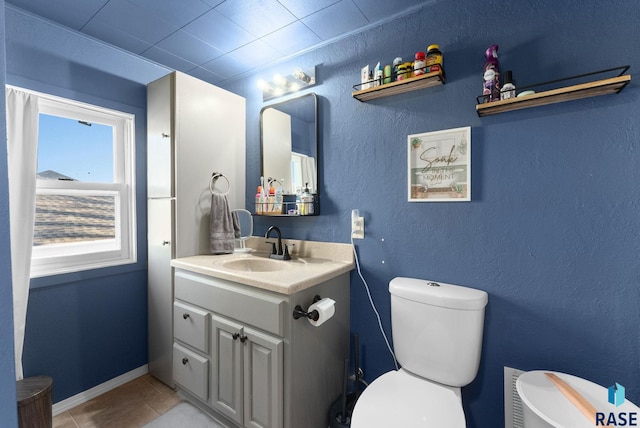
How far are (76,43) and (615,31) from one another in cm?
275

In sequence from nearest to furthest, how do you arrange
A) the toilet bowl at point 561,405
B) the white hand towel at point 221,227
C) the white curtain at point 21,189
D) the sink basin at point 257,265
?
the toilet bowl at point 561,405 < the white curtain at point 21,189 < the sink basin at point 257,265 < the white hand towel at point 221,227

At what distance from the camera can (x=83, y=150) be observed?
1.84 m

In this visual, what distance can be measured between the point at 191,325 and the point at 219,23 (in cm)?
177

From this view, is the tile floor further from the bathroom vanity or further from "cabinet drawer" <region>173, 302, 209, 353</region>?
"cabinet drawer" <region>173, 302, 209, 353</region>

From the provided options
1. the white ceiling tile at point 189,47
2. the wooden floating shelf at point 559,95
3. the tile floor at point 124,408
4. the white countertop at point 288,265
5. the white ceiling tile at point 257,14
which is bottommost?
the tile floor at point 124,408

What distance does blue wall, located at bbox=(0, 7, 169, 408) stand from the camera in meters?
1.58

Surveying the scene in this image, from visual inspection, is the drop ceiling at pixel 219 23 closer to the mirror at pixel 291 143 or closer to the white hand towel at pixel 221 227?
the mirror at pixel 291 143

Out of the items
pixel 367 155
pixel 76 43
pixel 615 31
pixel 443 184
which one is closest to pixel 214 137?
pixel 76 43

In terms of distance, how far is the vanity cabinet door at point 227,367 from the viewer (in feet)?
4.72

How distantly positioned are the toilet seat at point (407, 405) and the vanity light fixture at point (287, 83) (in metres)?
1.78

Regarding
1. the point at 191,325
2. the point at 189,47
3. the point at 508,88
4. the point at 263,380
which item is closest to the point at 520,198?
the point at 508,88

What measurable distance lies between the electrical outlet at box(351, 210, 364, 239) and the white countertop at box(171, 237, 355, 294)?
85 mm

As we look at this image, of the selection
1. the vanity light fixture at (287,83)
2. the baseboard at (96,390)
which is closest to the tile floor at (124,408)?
the baseboard at (96,390)

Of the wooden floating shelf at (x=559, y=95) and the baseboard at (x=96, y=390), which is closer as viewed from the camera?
the wooden floating shelf at (x=559, y=95)
